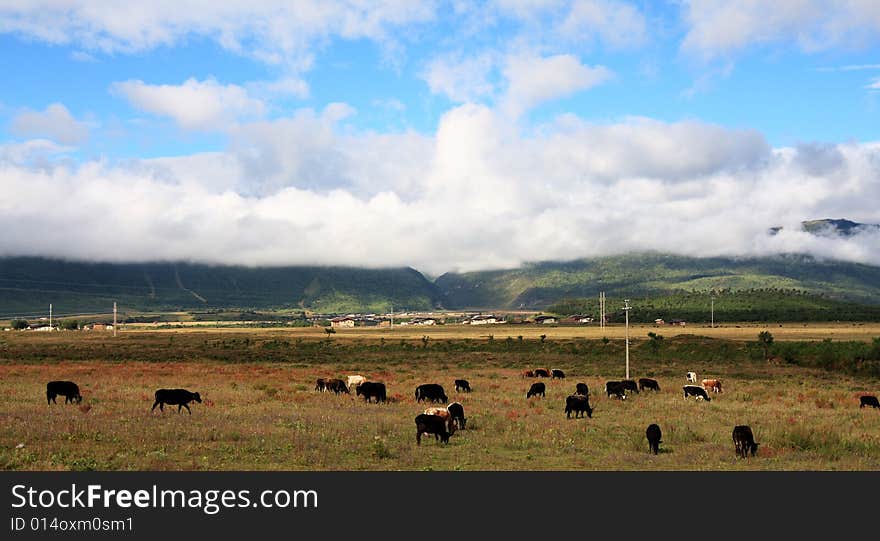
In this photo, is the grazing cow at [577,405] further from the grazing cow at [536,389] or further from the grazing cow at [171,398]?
the grazing cow at [171,398]

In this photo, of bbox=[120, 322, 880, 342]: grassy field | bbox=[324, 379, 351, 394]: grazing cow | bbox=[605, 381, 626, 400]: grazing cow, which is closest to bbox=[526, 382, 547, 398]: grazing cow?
bbox=[605, 381, 626, 400]: grazing cow

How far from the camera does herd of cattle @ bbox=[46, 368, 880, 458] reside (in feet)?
72.9

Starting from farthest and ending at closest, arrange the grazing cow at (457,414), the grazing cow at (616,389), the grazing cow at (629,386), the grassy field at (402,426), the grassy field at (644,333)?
the grassy field at (644,333)
the grazing cow at (629,386)
the grazing cow at (616,389)
the grazing cow at (457,414)
the grassy field at (402,426)

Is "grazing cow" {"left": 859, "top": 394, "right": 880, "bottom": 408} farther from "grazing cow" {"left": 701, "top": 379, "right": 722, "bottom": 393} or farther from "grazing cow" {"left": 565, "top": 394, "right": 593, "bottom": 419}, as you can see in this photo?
"grazing cow" {"left": 565, "top": 394, "right": 593, "bottom": 419}

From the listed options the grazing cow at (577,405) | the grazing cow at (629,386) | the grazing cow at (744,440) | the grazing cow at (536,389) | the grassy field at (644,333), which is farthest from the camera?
the grassy field at (644,333)

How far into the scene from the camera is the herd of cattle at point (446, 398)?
72.9ft

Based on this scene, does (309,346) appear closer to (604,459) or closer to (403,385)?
(403,385)

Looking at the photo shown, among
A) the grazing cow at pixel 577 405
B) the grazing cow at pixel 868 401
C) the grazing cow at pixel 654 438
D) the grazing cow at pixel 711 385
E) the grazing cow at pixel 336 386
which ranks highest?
the grazing cow at pixel 654 438

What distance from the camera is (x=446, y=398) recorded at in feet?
119

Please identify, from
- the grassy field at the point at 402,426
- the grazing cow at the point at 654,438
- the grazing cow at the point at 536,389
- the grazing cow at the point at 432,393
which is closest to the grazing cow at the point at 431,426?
the grassy field at the point at 402,426

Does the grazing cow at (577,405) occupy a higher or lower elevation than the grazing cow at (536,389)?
higher

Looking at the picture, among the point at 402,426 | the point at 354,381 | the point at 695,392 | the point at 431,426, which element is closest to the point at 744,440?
the point at 431,426

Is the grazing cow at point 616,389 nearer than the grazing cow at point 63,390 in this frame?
No

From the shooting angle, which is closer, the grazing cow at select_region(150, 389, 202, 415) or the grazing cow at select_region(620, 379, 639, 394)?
the grazing cow at select_region(150, 389, 202, 415)
